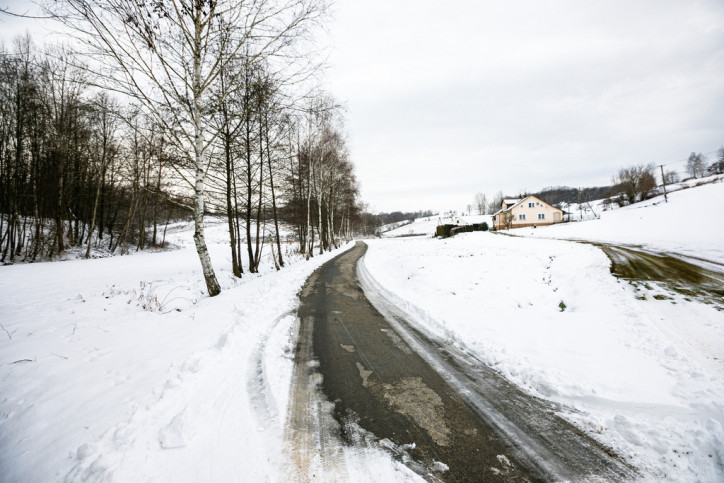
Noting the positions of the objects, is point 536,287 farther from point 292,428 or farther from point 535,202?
point 535,202

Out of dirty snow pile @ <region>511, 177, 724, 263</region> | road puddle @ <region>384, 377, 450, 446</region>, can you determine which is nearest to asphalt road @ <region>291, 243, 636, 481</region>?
road puddle @ <region>384, 377, 450, 446</region>

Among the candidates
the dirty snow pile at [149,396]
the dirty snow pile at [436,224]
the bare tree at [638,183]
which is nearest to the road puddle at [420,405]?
the dirty snow pile at [149,396]

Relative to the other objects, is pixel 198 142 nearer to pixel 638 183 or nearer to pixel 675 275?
pixel 675 275

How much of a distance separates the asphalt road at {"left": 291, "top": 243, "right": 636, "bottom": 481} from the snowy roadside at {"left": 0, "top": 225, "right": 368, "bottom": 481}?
44 centimetres

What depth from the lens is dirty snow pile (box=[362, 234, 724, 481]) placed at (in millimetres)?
2400

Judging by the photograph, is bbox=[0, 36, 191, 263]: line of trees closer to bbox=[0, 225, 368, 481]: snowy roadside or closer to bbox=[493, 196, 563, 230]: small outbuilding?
bbox=[0, 225, 368, 481]: snowy roadside

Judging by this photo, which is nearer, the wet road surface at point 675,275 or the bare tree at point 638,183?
the wet road surface at point 675,275

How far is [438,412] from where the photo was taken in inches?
112

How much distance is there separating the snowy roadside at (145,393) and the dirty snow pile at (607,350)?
333cm

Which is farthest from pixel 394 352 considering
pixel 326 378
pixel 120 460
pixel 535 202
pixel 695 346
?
pixel 535 202

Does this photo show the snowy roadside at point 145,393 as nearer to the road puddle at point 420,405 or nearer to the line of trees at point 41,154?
the road puddle at point 420,405

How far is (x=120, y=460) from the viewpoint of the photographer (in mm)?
2084

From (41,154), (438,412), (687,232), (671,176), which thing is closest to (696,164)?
(671,176)

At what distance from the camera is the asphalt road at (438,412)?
2.17 m
